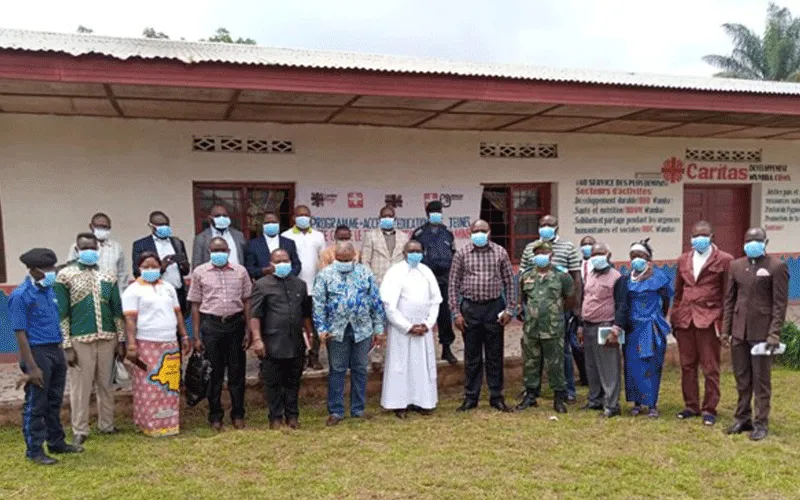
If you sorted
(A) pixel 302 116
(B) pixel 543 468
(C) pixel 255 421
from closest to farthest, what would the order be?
(B) pixel 543 468 → (C) pixel 255 421 → (A) pixel 302 116

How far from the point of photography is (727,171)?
397 inches

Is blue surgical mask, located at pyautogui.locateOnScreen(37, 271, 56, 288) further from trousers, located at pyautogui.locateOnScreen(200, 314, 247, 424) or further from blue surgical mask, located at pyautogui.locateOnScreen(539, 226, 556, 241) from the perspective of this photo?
blue surgical mask, located at pyautogui.locateOnScreen(539, 226, 556, 241)

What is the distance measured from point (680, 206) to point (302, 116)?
595cm

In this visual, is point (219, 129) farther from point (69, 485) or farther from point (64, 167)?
point (69, 485)

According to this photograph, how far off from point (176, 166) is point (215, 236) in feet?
6.32

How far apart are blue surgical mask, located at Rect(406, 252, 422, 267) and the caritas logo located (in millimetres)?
5529

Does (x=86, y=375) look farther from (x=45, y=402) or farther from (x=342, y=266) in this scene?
(x=342, y=266)

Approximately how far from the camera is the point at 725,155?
10.1 metres

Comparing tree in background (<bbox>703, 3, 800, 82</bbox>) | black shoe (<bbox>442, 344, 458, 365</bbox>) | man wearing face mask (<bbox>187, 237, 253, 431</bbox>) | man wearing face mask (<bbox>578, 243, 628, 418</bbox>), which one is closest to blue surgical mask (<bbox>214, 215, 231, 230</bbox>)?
man wearing face mask (<bbox>187, 237, 253, 431</bbox>)

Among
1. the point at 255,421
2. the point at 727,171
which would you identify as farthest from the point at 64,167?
the point at 727,171

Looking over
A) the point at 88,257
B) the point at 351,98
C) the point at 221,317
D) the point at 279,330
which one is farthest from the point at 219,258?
the point at 351,98

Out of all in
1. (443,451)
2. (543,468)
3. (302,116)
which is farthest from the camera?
(302,116)

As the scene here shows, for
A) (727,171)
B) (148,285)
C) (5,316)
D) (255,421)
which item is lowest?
(255,421)

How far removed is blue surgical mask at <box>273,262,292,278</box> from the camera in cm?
523
